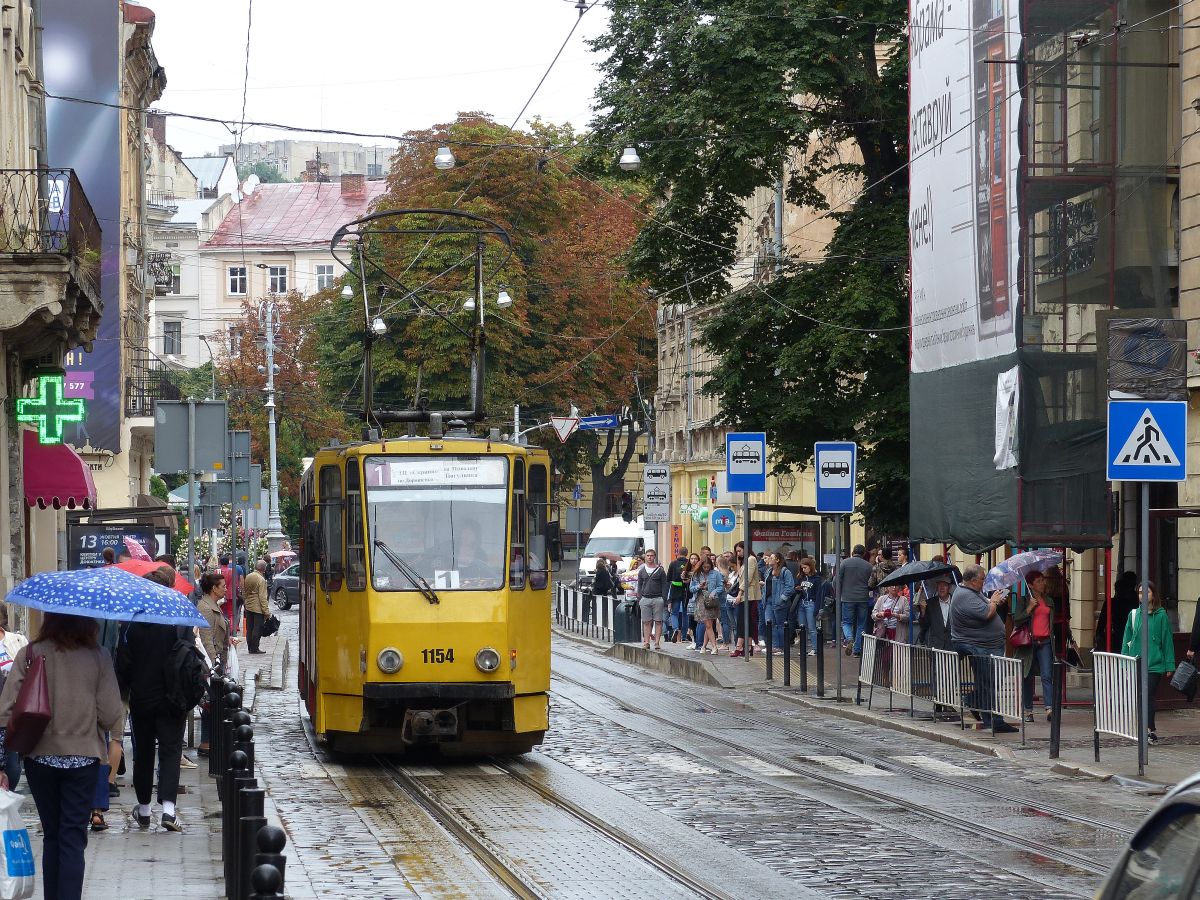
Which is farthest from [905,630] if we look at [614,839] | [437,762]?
[614,839]

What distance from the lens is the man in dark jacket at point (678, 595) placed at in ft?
121

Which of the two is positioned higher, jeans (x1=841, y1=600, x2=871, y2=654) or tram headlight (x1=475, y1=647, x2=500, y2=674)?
tram headlight (x1=475, y1=647, x2=500, y2=674)

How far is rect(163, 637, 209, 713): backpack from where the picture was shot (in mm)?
12664

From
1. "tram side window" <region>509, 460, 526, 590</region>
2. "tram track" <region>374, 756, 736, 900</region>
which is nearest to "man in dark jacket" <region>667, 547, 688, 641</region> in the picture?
"tram side window" <region>509, 460, 526, 590</region>

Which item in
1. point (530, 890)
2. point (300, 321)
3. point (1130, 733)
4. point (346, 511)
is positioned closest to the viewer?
point (530, 890)

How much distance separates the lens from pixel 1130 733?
15.9 m

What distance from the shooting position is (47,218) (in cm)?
1859

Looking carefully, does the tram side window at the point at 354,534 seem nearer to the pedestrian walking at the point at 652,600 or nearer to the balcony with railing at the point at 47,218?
the balcony with railing at the point at 47,218

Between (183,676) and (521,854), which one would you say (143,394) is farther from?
(521,854)

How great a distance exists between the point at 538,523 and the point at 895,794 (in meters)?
4.30

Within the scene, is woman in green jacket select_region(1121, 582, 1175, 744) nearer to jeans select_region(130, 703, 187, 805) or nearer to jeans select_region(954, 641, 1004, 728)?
jeans select_region(954, 641, 1004, 728)

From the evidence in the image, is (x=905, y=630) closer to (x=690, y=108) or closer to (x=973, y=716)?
(x=973, y=716)

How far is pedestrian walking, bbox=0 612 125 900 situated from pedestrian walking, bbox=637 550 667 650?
2463 centimetres

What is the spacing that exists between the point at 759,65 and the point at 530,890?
23560 mm
